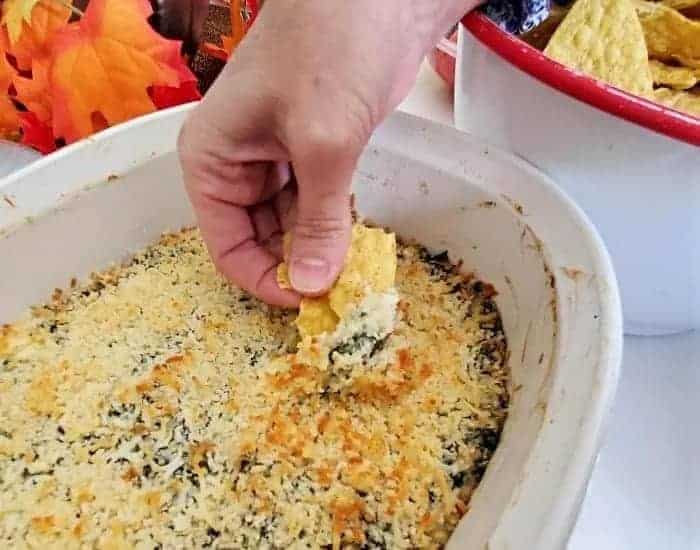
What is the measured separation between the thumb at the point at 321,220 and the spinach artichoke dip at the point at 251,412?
3cm

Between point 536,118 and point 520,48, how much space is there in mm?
64

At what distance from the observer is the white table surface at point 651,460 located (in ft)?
2.28

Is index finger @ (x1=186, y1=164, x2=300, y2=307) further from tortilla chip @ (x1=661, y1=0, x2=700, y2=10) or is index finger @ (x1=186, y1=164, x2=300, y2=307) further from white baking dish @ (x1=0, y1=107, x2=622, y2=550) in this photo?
tortilla chip @ (x1=661, y1=0, x2=700, y2=10)

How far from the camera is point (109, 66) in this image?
96cm

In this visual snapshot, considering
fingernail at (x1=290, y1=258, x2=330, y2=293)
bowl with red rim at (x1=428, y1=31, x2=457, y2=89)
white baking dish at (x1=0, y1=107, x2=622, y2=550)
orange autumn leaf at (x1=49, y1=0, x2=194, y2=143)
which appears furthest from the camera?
bowl with red rim at (x1=428, y1=31, x2=457, y2=89)

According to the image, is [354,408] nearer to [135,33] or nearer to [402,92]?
[402,92]

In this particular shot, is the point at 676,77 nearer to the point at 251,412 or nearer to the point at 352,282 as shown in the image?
the point at 352,282

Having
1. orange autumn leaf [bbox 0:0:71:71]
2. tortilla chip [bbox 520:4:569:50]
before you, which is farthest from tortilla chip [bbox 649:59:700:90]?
orange autumn leaf [bbox 0:0:71:71]

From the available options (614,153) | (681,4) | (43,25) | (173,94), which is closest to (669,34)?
(681,4)

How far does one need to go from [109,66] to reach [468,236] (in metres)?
0.44

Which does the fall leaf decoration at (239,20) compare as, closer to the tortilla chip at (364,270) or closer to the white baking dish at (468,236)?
the white baking dish at (468,236)

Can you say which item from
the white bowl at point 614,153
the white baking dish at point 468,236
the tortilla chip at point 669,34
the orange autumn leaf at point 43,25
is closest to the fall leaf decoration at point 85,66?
the orange autumn leaf at point 43,25

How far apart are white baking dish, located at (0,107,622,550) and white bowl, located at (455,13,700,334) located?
0.11 ft

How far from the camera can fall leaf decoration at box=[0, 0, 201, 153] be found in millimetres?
943
